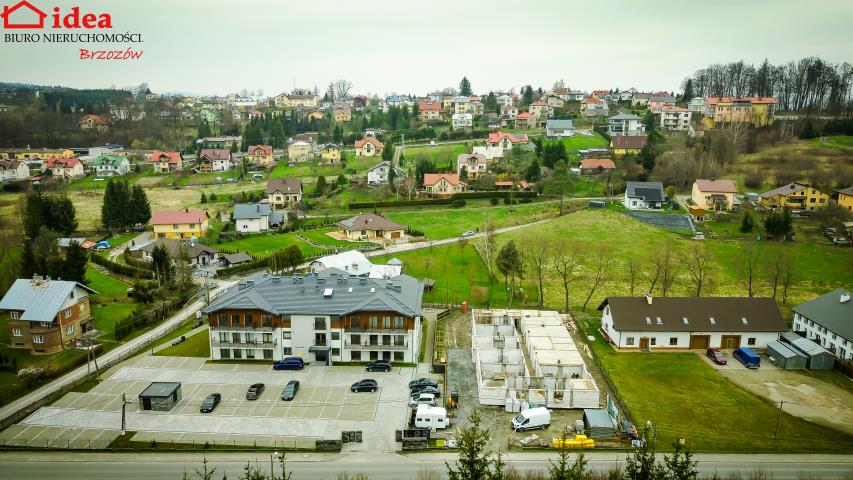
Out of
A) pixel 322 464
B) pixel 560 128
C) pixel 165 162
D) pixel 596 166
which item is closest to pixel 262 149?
pixel 165 162

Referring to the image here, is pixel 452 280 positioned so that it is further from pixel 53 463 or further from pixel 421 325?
pixel 53 463

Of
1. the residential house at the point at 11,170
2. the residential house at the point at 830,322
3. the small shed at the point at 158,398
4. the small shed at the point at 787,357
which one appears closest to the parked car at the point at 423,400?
the small shed at the point at 158,398

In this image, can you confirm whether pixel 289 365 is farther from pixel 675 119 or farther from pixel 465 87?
pixel 465 87

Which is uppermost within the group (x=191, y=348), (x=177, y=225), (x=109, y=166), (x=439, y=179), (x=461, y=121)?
(x=461, y=121)

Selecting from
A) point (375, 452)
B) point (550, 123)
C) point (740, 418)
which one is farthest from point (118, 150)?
point (740, 418)

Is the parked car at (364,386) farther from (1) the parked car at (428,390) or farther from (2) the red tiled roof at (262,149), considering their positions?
(2) the red tiled roof at (262,149)

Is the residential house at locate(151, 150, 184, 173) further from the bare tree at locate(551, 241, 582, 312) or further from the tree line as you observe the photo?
the tree line
